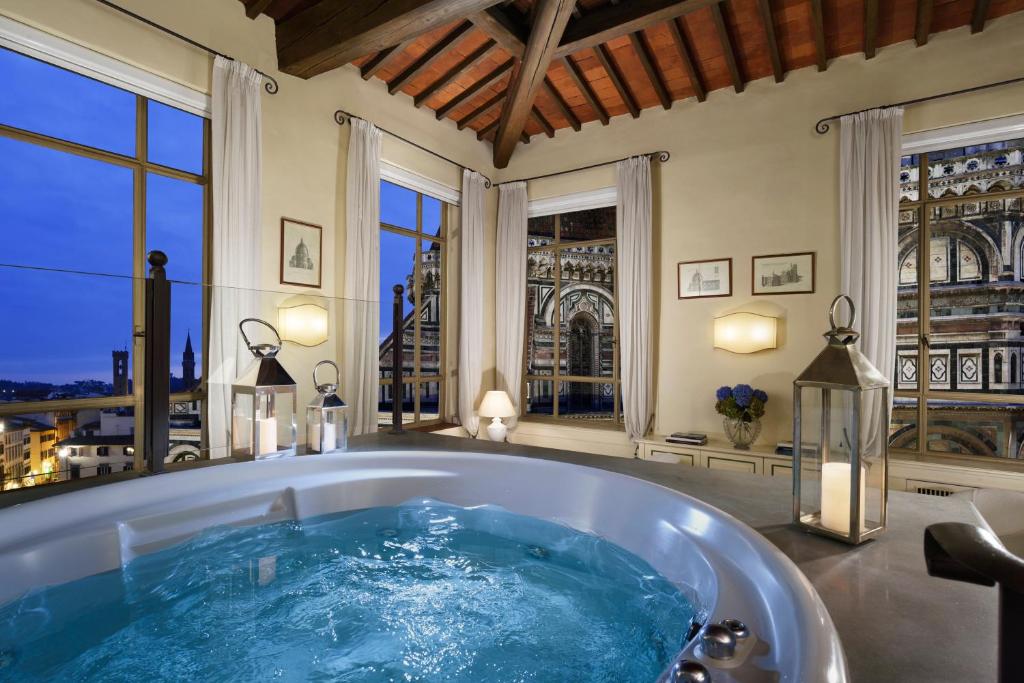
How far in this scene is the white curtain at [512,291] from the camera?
451cm

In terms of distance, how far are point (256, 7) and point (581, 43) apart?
1847 millimetres

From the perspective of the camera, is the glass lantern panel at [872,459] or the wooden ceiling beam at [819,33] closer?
the glass lantern panel at [872,459]

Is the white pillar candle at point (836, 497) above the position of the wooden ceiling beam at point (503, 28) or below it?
below

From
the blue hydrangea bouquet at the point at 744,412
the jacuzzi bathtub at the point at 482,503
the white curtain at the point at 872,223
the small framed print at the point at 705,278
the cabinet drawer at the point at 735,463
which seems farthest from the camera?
the small framed print at the point at 705,278

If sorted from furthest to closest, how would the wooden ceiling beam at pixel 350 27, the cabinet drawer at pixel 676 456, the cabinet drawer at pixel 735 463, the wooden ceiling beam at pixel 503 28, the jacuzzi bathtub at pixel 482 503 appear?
the cabinet drawer at pixel 676 456, the cabinet drawer at pixel 735 463, the wooden ceiling beam at pixel 503 28, the wooden ceiling beam at pixel 350 27, the jacuzzi bathtub at pixel 482 503

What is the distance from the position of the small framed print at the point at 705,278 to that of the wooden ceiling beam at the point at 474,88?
1.93 m

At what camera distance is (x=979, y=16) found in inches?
111

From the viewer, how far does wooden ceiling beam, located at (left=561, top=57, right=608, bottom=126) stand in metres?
3.66

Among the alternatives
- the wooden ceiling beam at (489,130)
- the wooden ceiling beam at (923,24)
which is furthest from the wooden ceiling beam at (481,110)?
the wooden ceiling beam at (923,24)

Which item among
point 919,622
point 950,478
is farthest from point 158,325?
point 950,478

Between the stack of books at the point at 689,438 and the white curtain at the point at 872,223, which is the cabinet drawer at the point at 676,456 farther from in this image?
the white curtain at the point at 872,223

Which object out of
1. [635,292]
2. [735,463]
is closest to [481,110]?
[635,292]

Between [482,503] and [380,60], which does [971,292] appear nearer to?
[380,60]

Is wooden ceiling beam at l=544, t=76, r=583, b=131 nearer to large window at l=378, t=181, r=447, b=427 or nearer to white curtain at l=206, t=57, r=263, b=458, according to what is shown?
large window at l=378, t=181, r=447, b=427
